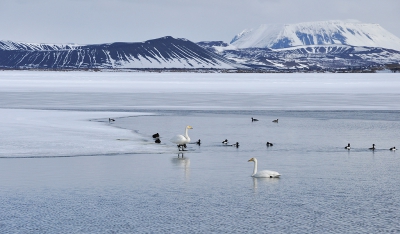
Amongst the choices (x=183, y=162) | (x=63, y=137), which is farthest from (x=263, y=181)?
(x=63, y=137)

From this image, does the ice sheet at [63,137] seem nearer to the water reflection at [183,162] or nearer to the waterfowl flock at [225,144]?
the waterfowl flock at [225,144]

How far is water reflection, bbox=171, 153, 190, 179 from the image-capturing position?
18.4 metres

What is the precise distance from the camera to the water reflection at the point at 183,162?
18438mm

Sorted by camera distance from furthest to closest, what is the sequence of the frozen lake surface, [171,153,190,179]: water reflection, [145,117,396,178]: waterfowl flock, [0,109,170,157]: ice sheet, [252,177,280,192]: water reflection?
[0,109,170,157]: ice sheet < [171,153,190,179]: water reflection < [145,117,396,178]: waterfowl flock < [252,177,280,192]: water reflection < the frozen lake surface

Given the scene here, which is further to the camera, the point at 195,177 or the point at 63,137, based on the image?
the point at 63,137

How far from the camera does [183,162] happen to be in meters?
20.2

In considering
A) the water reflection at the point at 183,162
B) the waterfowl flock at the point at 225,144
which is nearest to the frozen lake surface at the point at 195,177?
the water reflection at the point at 183,162

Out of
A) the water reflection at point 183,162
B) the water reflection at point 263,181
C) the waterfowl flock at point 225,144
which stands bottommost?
the water reflection at point 263,181

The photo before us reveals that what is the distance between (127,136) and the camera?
2619cm

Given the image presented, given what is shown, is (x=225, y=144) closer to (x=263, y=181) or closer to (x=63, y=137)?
(x=63, y=137)

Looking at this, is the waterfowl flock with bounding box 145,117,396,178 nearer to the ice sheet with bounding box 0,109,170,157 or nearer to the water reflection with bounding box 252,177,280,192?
the water reflection with bounding box 252,177,280,192

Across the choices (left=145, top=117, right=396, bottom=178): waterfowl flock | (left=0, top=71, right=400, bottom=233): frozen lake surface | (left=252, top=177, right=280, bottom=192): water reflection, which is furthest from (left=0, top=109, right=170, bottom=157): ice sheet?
(left=252, top=177, right=280, bottom=192): water reflection

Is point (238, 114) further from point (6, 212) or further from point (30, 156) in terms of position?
point (6, 212)

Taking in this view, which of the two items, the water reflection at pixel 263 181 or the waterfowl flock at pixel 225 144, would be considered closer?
the water reflection at pixel 263 181
